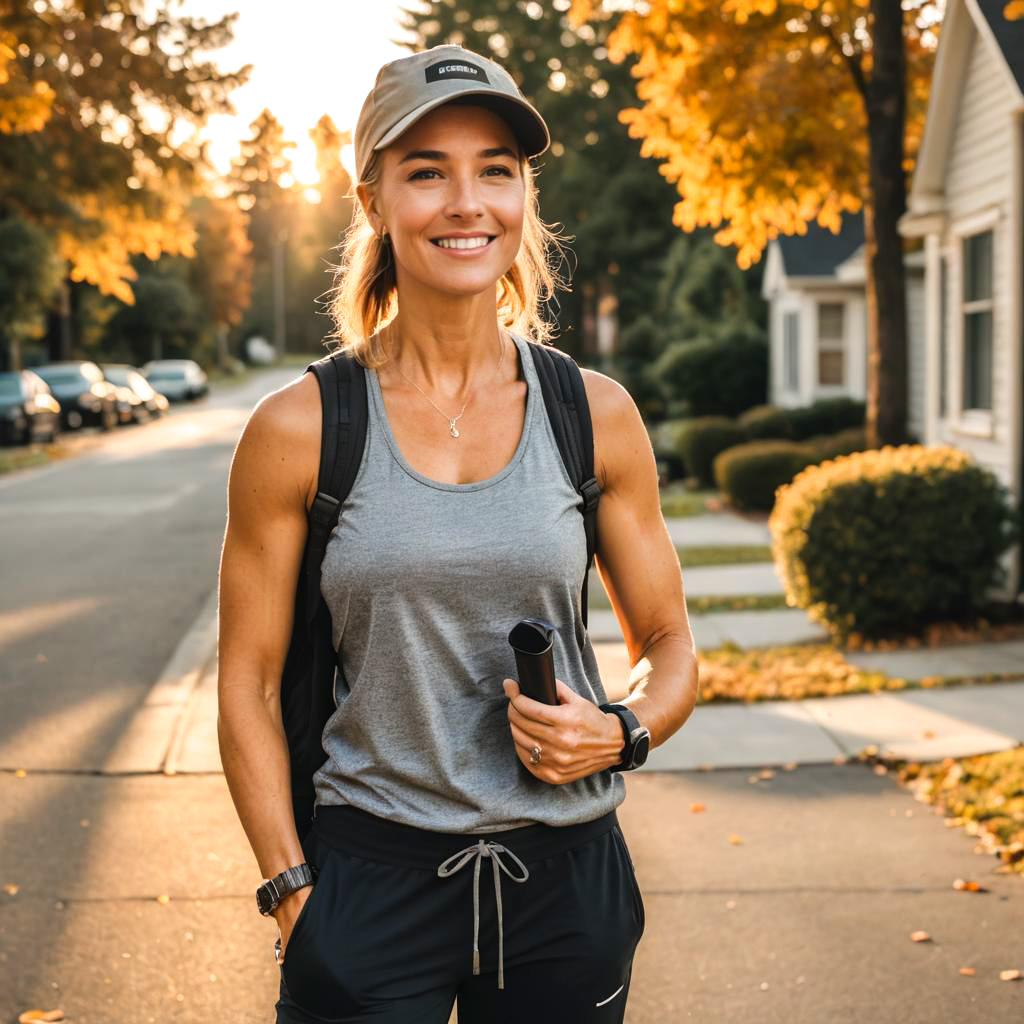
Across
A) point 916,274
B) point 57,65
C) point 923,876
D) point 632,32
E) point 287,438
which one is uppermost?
point 57,65

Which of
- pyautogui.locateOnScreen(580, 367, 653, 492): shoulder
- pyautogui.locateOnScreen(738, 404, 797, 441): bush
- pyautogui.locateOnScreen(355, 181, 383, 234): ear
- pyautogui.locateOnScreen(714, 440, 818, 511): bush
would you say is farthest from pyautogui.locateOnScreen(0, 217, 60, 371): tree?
pyautogui.locateOnScreen(580, 367, 653, 492): shoulder

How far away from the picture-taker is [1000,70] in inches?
439

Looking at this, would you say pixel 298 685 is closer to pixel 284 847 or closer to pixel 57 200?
pixel 284 847

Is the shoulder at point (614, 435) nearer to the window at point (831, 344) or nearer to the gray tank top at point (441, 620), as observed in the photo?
the gray tank top at point (441, 620)

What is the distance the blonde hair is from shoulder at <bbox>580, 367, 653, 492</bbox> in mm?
240

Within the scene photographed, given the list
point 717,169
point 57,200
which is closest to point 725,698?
point 717,169

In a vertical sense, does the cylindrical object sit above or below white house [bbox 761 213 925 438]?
below

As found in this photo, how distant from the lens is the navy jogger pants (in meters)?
2.15

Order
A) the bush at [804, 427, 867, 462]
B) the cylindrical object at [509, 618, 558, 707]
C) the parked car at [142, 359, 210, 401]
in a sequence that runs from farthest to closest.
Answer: the parked car at [142, 359, 210, 401] → the bush at [804, 427, 867, 462] → the cylindrical object at [509, 618, 558, 707]

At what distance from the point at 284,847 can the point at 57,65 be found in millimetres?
19089

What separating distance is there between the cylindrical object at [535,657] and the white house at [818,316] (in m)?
22.7

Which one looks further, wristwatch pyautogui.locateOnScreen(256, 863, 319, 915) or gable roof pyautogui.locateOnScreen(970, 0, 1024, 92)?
gable roof pyautogui.locateOnScreen(970, 0, 1024, 92)

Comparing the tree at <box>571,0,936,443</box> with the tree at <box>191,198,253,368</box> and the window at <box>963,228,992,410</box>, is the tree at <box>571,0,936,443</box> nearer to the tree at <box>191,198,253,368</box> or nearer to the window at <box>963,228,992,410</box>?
the window at <box>963,228,992,410</box>

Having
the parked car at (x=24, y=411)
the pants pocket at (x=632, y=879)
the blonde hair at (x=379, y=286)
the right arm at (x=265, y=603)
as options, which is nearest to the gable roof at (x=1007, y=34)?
the blonde hair at (x=379, y=286)
